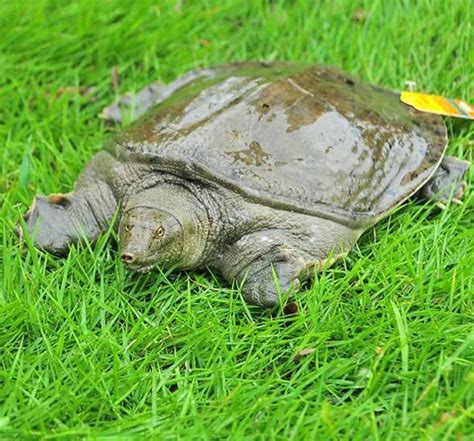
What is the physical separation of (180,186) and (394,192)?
0.93m

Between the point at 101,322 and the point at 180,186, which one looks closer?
the point at 101,322

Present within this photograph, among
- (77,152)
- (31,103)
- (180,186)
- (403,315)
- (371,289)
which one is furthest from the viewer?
(31,103)

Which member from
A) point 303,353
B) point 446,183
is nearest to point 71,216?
point 303,353

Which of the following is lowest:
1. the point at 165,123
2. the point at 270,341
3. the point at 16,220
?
the point at 270,341

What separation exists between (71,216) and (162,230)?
0.56 metres

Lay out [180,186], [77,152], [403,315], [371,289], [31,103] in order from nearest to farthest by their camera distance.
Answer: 1. [403,315]
2. [371,289]
3. [180,186]
4. [77,152]
5. [31,103]

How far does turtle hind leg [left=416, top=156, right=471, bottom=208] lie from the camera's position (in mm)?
3354

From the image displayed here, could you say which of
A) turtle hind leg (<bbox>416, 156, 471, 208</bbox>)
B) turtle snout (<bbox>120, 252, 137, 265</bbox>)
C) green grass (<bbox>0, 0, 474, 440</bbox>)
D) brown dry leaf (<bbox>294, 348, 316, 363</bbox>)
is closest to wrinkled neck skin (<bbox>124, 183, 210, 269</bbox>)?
green grass (<bbox>0, 0, 474, 440</bbox>)

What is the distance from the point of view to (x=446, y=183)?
11.1ft

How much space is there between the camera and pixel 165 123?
3.30 meters

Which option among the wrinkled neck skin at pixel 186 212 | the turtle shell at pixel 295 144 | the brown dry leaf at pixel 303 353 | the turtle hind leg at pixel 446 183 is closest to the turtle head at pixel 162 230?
the wrinkled neck skin at pixel 186 212

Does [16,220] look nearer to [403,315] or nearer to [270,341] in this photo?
[270,341]

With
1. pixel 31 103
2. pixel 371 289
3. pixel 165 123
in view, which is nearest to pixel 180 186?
pixel 165 123

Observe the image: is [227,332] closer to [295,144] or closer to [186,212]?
[186,212]
